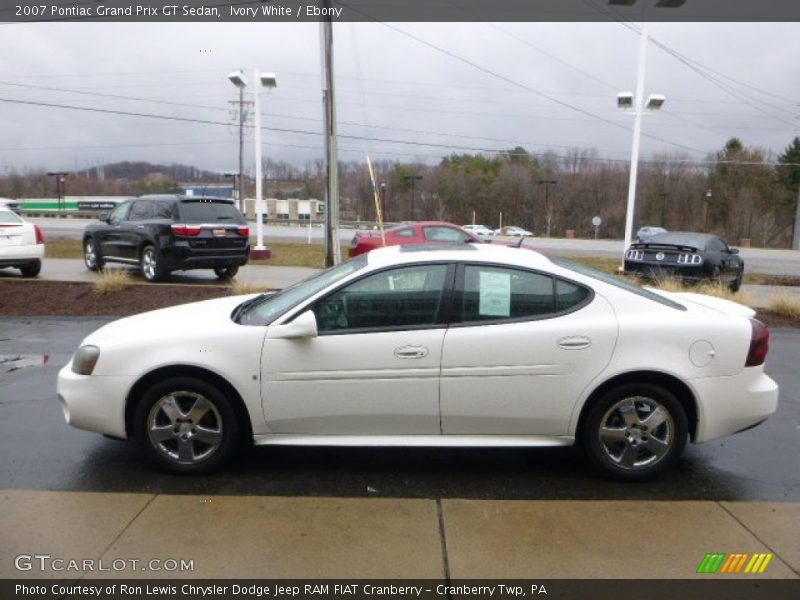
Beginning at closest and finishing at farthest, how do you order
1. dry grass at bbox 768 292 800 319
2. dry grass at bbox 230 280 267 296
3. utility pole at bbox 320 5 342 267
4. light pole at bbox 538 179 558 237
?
1. dry grass at bbox 768 292 800 319
2. dry grass at bbox 230 280 267 296
3. utility pole at bbox 320 5 342 267
4. light pole at bbox 538 179 558 237

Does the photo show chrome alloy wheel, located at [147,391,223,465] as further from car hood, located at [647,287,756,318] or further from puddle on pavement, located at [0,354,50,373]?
puddle on pavement, located at [0,354,50,373]

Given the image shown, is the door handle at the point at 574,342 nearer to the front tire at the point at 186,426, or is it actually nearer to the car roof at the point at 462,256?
the car roof at the point at 462,256

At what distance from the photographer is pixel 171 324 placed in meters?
4.11

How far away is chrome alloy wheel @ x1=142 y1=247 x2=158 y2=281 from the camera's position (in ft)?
43.0

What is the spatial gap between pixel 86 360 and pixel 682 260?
1220 centimetres

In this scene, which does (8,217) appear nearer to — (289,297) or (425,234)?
(425,234)

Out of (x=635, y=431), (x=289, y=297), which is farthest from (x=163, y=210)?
(x=635, y=431)

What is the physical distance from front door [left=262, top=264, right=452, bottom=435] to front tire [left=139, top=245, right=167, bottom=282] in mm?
10012

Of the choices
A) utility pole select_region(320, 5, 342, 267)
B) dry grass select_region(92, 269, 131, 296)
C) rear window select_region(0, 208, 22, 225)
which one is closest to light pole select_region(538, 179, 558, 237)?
utility pole select_region(320, 5, 342, 267)

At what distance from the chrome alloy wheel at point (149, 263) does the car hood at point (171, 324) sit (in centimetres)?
916

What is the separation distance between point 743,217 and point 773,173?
24.3 ft

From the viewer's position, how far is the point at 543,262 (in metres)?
4.27

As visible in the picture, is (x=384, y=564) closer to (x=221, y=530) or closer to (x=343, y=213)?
(x=221, y=530)
